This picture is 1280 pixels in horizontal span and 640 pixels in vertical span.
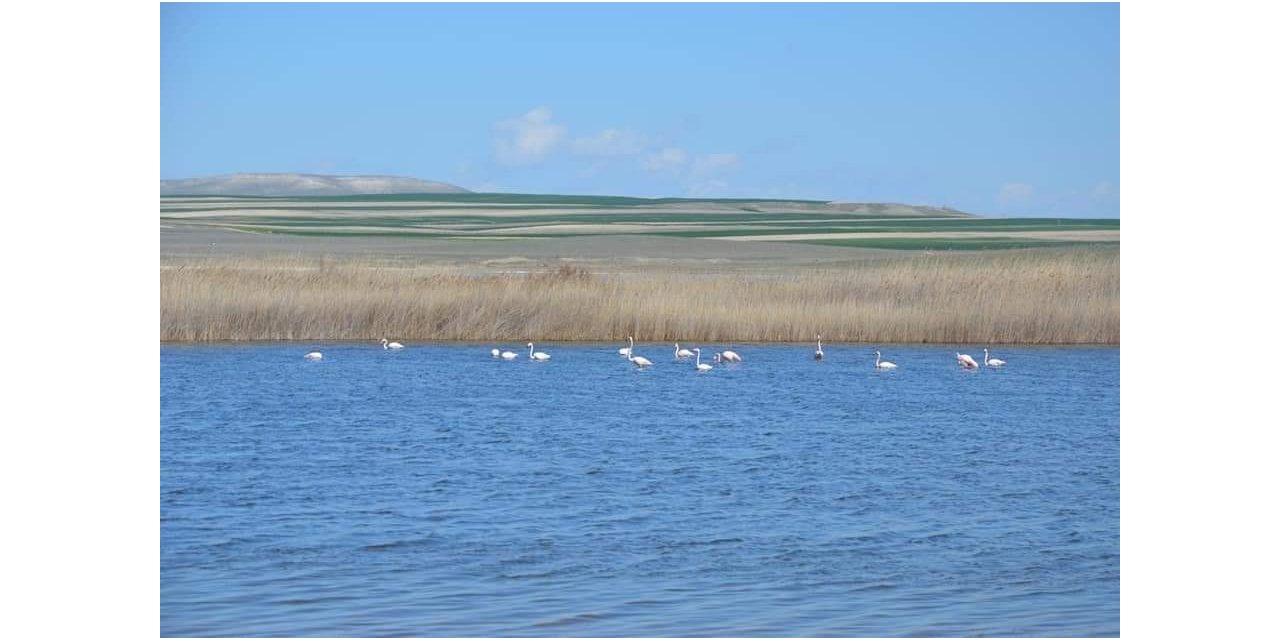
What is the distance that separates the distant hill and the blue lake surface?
114789 mm

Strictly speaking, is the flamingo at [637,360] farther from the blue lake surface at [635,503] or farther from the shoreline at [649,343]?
the shoreline at [649,343]

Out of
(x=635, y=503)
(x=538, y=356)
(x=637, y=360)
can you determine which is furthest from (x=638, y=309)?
(x=635, y=503)

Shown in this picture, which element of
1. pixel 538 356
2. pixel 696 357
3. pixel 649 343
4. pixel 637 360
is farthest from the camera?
pixel 649 343

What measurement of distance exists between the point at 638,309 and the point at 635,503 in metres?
11.7

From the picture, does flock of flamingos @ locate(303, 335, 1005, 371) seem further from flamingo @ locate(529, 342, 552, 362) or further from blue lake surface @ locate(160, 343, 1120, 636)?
blue lake surface @ locate(160, 343, 1120, 636)

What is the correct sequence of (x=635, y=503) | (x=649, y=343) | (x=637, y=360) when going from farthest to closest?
1. (x=649, y=343)
2. (x=637, y=360)
3. (x=635, y=503)

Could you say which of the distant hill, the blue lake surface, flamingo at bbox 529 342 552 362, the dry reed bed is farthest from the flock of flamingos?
the distant hill

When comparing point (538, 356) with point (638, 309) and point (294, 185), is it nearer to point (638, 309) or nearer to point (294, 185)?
point (638, 309)

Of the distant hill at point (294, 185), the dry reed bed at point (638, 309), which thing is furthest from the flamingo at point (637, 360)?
the distant hill at point (294, 185)

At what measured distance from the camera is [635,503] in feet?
36.2

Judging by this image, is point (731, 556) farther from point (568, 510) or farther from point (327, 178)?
point (327, 178)

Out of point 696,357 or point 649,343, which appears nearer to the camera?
point 696,357

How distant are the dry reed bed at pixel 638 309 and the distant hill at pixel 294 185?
10815cm

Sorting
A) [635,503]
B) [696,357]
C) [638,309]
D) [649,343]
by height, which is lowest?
[635,503]
